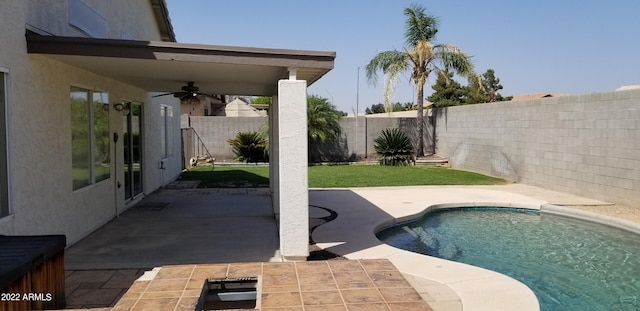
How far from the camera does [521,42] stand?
22.2 meters

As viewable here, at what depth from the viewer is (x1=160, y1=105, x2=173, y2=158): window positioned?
13.7 m

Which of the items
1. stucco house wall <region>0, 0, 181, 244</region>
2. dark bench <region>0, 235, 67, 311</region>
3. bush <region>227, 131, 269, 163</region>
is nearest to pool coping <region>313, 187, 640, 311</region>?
dark bench <region>0, 235, 67, 311</region>

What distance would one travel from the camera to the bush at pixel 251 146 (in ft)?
66.0

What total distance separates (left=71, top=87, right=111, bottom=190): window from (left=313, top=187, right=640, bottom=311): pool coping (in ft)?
13.4

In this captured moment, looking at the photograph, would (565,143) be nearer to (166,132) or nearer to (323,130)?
(323,130)

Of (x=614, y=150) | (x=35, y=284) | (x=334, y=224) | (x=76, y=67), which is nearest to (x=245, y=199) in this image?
(x=334, y=224)

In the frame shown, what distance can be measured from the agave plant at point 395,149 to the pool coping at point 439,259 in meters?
6.82

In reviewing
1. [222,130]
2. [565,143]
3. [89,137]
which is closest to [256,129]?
[222,130]

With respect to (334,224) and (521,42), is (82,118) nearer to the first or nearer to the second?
(334,224)

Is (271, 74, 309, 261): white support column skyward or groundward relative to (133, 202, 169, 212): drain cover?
skyward

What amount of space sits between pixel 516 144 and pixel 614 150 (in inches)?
157

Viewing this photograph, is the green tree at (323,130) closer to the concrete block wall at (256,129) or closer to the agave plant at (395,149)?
the concrete block wall at (256,129)

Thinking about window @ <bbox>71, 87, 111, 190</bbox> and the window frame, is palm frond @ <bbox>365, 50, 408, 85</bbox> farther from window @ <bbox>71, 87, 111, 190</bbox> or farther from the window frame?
the window frame

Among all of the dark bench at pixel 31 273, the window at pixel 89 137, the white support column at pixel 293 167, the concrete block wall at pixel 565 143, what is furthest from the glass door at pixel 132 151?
the concrete block wall at pixel 565 143
